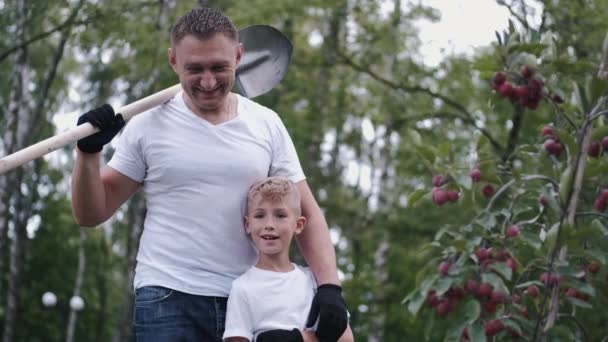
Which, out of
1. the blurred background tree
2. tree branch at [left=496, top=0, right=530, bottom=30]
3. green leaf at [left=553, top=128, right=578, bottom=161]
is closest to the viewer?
green leaf at [left=553, top=128, right=578, bottom=161]

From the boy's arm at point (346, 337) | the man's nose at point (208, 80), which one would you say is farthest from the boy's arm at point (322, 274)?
the man's nose at point (208, 80)

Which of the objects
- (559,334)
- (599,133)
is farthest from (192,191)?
(599,133)

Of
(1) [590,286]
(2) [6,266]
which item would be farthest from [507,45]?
(2) [6,266]

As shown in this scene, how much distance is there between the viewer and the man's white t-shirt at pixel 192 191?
10.9ft

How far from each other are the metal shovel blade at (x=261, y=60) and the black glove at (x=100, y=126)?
2.53 ft

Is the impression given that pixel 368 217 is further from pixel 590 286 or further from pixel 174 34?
pixel 174 34

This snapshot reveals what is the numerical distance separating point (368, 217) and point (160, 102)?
14887mm

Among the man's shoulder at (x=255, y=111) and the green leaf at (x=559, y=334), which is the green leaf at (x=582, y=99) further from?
the man's shoulder at (x=255, y=111)

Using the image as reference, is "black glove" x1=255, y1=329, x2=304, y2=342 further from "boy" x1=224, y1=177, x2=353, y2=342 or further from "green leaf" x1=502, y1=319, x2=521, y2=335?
"green leaf" x1=502, y1=319, x2=521, y2=335

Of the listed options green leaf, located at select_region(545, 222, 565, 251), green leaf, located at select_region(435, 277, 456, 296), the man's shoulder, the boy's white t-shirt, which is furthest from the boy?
green leaf, located at select_region(435, 277, 456, 296)

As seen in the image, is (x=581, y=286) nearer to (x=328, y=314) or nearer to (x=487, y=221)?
(x=487, y=221)

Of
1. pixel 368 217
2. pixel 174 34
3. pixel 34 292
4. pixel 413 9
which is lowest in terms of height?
pixel 34 292

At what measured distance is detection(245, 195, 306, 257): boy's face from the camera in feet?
10.9

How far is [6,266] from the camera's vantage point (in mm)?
24500
